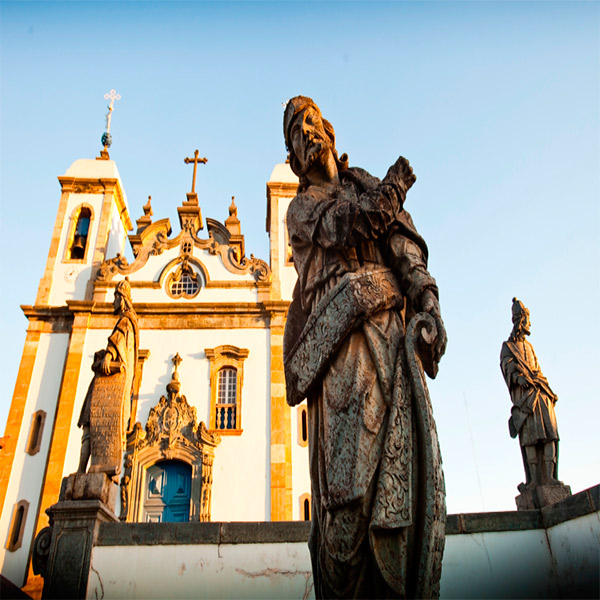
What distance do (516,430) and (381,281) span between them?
5077 mm

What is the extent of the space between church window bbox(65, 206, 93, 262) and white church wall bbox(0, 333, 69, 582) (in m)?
3.45

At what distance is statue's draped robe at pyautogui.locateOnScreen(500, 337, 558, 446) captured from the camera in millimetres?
7062

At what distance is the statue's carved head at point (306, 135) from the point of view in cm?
352

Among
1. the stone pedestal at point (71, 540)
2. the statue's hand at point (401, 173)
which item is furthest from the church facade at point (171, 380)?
the statue's hand at point (401, 173)

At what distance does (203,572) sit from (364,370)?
12.2ft

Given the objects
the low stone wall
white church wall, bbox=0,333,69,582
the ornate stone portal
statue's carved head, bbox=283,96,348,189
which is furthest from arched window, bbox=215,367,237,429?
statue's carved head, bbox=283,96,348,189

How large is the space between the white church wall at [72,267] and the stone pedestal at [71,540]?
1426 centimetres

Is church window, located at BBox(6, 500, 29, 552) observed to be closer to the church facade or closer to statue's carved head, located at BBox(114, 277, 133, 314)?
the church facade

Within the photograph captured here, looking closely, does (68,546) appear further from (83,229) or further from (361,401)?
(83,229)

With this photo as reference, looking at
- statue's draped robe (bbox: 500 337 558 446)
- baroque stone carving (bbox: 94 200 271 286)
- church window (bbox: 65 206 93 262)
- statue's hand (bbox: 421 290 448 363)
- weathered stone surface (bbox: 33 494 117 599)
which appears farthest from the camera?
church window (bbox: 65 206 93 262)

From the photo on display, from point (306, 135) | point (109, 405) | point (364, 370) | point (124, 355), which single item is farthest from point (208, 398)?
point (364, 370)

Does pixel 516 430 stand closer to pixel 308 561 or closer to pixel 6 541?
pixel 308 561

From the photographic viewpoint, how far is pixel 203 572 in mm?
5562

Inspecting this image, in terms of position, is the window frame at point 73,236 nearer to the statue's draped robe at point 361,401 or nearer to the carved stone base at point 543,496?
the carved stone base at point 543,496
